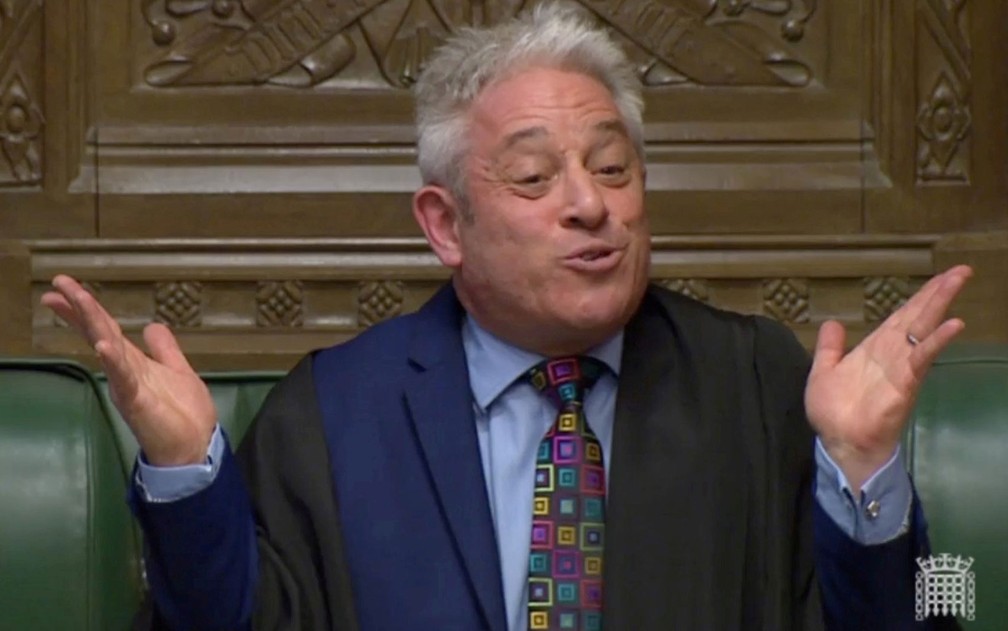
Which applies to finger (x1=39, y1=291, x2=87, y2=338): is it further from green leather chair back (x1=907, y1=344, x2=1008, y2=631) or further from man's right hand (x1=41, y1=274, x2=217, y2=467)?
green leather chair back (x1=907, y1=344, x2=1008, y2=631)

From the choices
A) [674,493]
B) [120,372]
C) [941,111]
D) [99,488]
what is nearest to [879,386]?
[674,493]

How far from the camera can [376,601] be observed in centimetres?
215

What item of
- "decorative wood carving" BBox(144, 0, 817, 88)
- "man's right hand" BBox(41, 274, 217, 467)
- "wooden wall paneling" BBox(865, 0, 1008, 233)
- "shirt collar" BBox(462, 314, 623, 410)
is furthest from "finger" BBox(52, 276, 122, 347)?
"wooden wall paneling" BBox(865, 0, 1008, 233)

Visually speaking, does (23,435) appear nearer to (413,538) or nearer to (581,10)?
(413,538)

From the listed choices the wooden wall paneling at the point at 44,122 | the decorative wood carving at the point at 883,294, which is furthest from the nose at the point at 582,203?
the wooden wall paneling at the point at 44,122

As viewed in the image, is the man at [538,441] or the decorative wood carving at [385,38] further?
the decorative wood carving at [385,38]

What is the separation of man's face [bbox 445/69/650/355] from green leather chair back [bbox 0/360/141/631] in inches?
19.0

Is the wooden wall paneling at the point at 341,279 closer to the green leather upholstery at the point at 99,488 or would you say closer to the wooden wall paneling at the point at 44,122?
the wooden wall paneling at the point at 44,122

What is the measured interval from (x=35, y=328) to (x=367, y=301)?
0.53m

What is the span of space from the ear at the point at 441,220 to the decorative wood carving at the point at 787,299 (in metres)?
0.91

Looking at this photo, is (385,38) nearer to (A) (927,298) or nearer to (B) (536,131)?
(B) (536,131)

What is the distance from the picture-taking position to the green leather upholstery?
220 centimetres

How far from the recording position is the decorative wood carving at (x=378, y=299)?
3.12 meters

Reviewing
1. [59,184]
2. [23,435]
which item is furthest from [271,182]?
[23,435]
